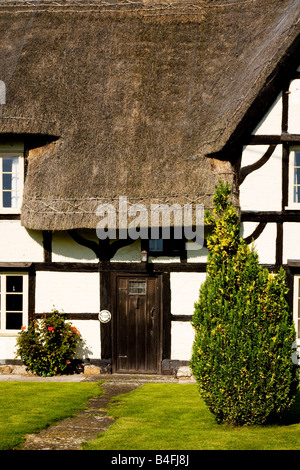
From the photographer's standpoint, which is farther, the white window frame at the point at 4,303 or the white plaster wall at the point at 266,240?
the white window frame at the point at 4,303

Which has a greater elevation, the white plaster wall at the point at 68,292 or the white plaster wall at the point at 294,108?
the white plaster wall at the point at 294,108

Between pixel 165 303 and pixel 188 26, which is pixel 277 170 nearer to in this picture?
pixel 165 303

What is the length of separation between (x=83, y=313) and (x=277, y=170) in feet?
16.2

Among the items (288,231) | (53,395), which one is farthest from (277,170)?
(53,395)

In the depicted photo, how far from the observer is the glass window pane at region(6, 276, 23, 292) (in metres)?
14.9

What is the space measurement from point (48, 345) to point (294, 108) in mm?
6879

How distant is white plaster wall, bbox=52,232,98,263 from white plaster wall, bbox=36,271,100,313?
31 centimetres

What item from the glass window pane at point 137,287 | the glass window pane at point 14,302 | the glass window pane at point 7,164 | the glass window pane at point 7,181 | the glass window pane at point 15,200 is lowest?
the glass window pane at point 14,302

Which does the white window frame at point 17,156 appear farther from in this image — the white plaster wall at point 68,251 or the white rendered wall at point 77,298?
the white rendered wall at point 77,298

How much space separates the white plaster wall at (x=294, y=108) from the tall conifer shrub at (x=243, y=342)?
15.6 feet

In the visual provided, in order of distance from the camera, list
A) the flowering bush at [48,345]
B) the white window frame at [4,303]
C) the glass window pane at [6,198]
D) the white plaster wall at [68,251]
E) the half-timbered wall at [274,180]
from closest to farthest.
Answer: the half-timbered wall at [274,180], the flowering bush at [48,345], the white plaster wall at [68,251], the white window frame at [4,303], the glass window pane at [6,198]

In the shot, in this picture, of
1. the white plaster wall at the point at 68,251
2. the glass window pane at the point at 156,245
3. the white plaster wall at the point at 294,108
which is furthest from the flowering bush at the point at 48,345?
the white plaster wall at the point at 294,108

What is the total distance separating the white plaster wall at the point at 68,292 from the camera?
577 inches

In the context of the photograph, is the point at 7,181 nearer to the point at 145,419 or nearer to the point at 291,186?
the point at 291,186
